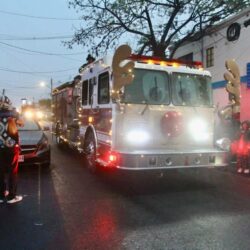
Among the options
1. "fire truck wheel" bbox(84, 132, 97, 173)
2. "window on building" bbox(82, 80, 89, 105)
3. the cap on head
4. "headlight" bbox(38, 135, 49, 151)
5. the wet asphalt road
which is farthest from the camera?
"window on building" bbox(82, 80, 89, 105)

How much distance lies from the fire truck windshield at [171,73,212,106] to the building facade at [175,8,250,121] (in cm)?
919

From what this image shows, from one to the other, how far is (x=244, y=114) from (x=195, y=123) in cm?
975

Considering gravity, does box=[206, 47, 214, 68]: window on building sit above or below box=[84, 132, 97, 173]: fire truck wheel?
above

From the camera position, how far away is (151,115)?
8609 mm

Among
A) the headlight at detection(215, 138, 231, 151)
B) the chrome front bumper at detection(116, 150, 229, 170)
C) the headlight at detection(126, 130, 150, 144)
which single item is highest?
the headlight at detection(126, 130, 150, 144)

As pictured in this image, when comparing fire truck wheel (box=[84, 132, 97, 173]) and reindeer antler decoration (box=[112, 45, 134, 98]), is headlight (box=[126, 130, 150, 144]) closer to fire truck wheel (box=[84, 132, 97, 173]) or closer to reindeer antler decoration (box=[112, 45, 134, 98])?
reindeer antler decoration (box=[112, 45, 134, 98])

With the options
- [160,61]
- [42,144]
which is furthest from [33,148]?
[160,61]

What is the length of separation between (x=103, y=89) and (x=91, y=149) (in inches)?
61.4

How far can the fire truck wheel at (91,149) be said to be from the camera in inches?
387

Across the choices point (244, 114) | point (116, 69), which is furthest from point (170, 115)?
point (244, 114)

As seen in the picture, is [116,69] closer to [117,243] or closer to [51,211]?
[51,211]

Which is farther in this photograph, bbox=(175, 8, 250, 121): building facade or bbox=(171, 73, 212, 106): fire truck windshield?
bbox=(175, 8, 250, 121): building facade

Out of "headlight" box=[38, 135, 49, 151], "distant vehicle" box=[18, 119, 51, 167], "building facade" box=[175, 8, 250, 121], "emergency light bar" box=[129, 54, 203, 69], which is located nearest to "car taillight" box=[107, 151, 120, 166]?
"emergency light bar" box=[129, 54, 203, 69]

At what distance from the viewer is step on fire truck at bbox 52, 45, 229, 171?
27.0ft
